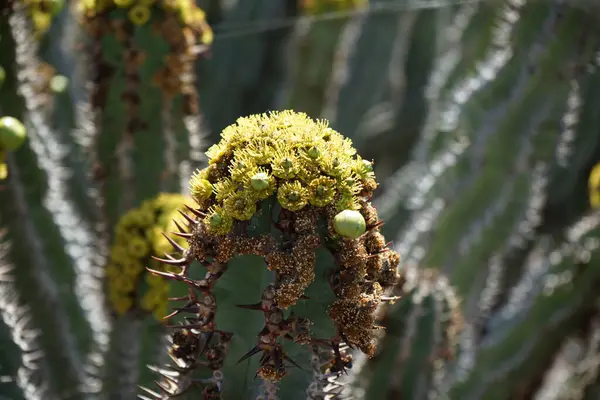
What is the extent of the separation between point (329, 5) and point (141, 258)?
228cm

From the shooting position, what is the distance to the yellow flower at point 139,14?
8.65ft

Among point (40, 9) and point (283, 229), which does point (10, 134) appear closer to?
point (40, 9)

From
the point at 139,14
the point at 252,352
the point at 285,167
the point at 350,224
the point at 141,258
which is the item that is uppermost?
A: the point at 139,14

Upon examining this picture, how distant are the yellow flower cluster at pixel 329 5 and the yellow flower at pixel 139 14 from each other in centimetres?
170

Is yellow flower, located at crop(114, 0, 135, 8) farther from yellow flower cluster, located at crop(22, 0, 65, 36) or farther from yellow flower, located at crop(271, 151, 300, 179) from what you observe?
yellow flower, located at crop(271, 151, 300, 179)

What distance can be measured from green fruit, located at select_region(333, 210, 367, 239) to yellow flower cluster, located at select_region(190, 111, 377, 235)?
6 centimetres

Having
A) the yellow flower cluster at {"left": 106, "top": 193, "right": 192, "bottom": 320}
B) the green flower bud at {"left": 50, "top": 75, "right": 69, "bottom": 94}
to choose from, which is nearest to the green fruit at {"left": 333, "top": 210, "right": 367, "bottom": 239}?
the yellow flower cluster at {"left": 106, "top": 193, "right": 192, "bottom": 320}

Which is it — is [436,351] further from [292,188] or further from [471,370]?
[292,188]

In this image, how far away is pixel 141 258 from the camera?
2426 mm

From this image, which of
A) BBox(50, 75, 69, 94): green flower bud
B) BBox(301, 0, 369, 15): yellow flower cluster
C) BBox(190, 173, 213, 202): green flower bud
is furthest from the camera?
BBox(301, 0, 369, 15): yellow flower cluster

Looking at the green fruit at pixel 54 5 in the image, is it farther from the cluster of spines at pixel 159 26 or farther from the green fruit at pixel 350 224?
the green fruit at pixel 350 224

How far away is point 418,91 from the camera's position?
221 inches

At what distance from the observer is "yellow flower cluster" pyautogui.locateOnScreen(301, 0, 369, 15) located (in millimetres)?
4098

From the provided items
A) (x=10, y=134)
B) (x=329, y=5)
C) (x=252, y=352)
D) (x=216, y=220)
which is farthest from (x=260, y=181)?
(x=329, y=5)
